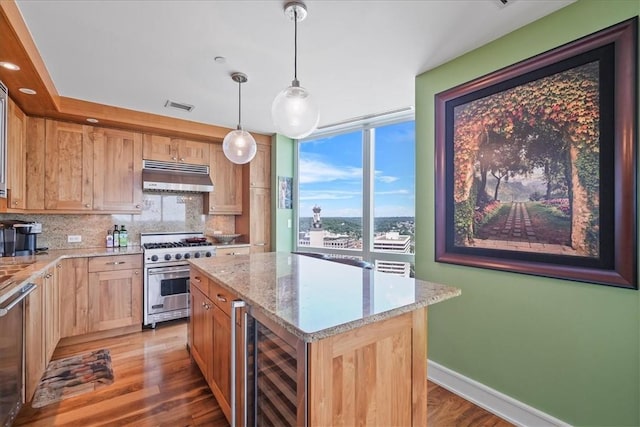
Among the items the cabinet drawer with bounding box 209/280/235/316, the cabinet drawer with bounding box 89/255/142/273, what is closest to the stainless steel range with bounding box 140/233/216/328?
the cabinet drawer with bounding box 89/255/142/273

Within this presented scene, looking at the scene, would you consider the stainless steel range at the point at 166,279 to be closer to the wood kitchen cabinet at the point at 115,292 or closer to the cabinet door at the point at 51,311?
the wood kitchen cabinet at the point at 115,292

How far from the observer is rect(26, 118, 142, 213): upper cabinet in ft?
10.3

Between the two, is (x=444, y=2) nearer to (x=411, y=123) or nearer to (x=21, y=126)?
(x=411, y=123)

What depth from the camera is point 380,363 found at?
4.18 feet

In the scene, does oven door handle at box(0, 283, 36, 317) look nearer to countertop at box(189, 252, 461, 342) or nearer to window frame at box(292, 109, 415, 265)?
countertop at box(189, 252, 461, 342)

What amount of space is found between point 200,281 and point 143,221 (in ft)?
7.33

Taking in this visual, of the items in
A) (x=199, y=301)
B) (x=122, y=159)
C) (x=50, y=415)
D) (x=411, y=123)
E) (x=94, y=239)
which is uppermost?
(x=411, y=123)

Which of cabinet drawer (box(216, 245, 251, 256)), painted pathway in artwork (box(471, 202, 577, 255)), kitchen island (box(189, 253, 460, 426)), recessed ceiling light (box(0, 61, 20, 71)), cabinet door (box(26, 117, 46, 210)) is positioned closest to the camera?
kitchen island (box(189, 253, 460, 426))

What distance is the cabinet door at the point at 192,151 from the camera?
13.2 feet

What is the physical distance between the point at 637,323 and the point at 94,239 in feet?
16.0

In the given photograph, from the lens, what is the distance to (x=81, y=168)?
11.0 ft

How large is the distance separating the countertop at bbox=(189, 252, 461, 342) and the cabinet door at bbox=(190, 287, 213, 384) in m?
0.30

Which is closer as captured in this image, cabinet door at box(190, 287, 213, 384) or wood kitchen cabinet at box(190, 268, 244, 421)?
wood kitchen cabinet at box(190, 268, 244, 421)

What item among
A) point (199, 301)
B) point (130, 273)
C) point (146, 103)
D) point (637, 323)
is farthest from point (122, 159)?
point (637, 323)
